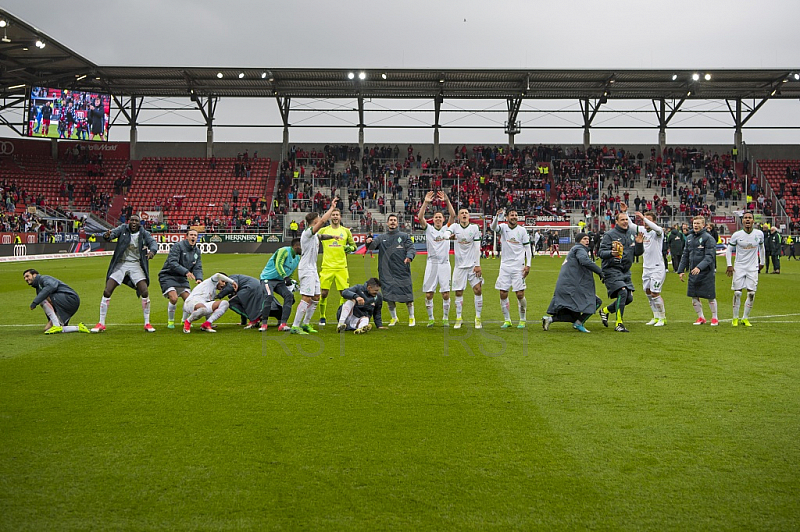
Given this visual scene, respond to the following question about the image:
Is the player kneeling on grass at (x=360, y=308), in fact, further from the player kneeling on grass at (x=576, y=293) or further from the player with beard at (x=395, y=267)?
the player kneeling on grass at (x=576, y=293)

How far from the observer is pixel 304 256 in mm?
11953

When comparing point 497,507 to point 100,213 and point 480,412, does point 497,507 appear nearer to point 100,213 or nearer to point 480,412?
point 480,412

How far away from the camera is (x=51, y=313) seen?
40.0 feet

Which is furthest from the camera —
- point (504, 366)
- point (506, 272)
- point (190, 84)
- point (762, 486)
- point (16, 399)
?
point (190, 84)

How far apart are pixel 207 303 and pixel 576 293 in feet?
21.6

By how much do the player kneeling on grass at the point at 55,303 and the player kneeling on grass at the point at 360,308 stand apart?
4.57 m

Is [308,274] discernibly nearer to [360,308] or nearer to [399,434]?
[360,308]

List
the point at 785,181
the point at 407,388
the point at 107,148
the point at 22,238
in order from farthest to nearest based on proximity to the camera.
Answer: the point at 107,148
the point at 785,181
the point at 22,238
the point at 407,388

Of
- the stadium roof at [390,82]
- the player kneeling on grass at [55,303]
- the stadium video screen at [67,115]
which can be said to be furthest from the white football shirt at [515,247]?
the stadium video screen at [67,115]

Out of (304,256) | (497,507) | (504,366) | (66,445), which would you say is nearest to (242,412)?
(66,445)

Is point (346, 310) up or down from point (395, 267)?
down

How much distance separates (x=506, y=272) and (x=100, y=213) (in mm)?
48411

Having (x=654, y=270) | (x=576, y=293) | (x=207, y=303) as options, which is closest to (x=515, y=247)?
(x=576, y=293)

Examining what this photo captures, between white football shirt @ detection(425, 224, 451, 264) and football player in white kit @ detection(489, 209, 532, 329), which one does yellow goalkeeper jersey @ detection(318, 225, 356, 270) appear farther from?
football player in white kit @ detection(489, 209, 532, 329)
